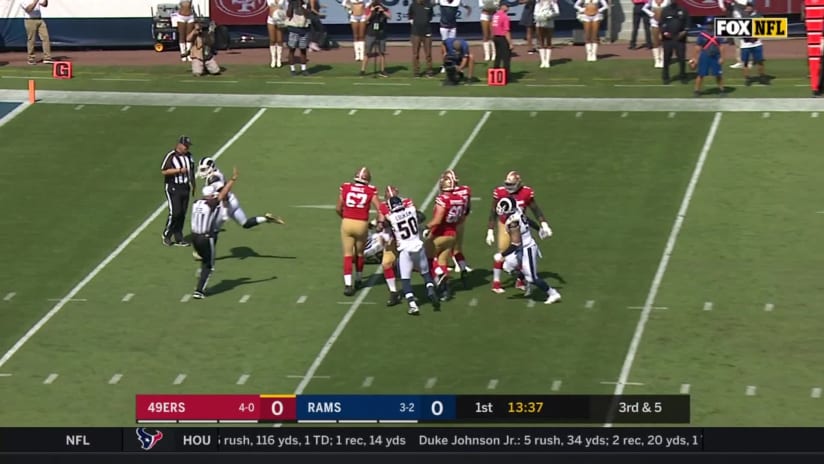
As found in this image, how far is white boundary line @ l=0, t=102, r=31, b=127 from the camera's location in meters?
44.0

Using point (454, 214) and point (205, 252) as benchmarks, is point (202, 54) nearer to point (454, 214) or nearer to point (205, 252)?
point (205, 252)

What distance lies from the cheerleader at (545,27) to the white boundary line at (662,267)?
22.6 ft

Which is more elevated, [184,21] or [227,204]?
[184,21]

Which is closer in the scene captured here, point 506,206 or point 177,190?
point 506,206

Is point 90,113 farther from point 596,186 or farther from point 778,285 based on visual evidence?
point 778,285

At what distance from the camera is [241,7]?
5238 cm

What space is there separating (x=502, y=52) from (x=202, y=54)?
783 centimetres

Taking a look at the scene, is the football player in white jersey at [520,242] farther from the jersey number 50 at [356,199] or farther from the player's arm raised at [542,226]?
the jersey number 50 at [356,199]

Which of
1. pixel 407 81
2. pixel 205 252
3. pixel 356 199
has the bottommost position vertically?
pixel 205 252

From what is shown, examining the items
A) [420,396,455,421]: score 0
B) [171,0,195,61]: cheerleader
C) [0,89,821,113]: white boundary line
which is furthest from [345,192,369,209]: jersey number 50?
[171,0,195,61]: cheerleader
